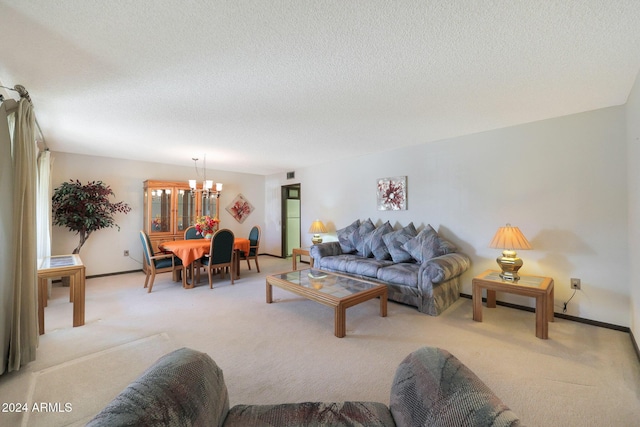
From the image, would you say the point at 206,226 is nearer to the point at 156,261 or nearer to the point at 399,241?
the point at 156,261

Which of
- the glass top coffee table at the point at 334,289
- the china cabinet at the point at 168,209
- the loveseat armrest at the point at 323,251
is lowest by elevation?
the glass top coffee table at the point at 334,289

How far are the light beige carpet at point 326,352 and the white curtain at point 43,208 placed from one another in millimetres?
762

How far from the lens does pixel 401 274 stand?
3324 millimetres

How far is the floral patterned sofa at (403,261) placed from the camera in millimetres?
3068

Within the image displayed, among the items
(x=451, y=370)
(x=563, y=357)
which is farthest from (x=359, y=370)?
(x=563, y=357)

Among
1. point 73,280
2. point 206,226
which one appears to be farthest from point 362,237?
point 73,280

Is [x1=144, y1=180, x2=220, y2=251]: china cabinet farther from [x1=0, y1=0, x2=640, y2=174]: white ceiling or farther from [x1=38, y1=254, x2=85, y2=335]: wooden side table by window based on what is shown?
[x1=38, y1=254, x2=85, y2=335]: wooden side table by window

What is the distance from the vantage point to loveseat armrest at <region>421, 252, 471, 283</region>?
117 inches

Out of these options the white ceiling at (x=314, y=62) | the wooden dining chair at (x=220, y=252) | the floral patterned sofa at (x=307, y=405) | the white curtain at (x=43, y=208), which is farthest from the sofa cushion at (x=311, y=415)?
the white curtain at (x=43, y=208)

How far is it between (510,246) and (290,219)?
536 cm

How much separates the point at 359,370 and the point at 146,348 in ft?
6.13

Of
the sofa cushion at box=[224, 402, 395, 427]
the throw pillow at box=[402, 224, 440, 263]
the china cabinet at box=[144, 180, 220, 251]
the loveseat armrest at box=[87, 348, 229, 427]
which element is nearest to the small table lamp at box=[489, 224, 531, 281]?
the throw pillow at box=[402, 224, 440, 263]

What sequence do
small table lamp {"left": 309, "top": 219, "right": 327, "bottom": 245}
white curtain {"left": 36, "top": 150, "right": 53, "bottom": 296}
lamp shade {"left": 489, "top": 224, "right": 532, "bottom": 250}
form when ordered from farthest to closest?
small table lamp {"left": 309, "top": 219, "right": 327, "bottom": 245}, white curtain {"left": 36, "top": 150, "right": 53, "bottom": 296}, lamp shade {"left": 489, "top": 224, "right": 532, "bottom": 250}

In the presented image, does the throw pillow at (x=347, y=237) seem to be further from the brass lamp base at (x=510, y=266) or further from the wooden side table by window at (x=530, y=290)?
the brass lamp base at (x=510, y=266)
